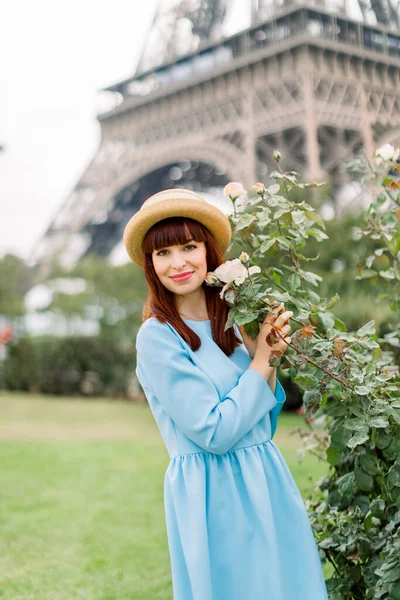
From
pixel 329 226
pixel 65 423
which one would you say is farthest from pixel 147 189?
pixel 65 423

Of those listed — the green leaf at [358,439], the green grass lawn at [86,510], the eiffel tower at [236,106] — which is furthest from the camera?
the eiffel tower at [236,106]

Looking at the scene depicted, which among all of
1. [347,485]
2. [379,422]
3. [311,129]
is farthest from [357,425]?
[311,129]

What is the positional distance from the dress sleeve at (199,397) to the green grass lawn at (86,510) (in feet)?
5.04

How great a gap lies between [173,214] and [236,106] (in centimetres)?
1176

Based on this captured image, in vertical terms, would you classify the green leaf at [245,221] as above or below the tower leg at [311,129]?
below

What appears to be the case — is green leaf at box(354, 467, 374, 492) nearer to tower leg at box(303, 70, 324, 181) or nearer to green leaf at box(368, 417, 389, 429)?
green leaf at box(368, 417, 389, 429)

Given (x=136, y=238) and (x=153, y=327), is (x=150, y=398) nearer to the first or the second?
(x=153, y=327)

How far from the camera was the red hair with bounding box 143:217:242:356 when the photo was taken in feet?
4.91

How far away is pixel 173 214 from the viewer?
58.6 inches

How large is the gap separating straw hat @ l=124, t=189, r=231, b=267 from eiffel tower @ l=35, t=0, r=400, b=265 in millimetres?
5744

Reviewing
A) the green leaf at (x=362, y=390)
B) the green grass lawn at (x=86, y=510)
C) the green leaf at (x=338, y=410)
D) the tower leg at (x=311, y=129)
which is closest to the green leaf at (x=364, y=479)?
the green leaf at (x=338, y=410)

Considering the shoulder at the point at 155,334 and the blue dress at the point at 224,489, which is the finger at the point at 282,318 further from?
the shoulder at the point at 155,334

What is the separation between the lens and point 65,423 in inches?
308

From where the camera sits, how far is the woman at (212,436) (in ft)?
4.38
